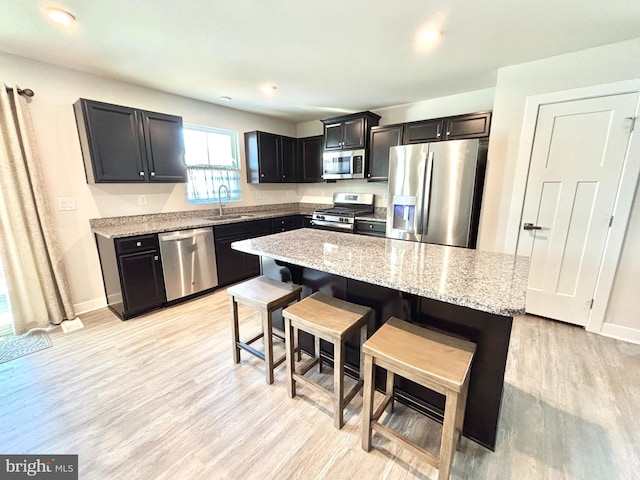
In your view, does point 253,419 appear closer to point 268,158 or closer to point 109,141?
point 109,141

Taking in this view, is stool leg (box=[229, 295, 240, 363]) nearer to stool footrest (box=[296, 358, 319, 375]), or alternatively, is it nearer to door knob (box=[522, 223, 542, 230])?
stool footrest (box=[296, 358, 319, 375])

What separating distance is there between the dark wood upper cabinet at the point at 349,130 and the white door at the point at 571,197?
2016 millimetres

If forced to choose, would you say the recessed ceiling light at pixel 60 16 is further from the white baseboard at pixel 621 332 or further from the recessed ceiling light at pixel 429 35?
the white baseboard at pixel 621 332

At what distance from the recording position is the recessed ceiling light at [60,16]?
5.54 ft

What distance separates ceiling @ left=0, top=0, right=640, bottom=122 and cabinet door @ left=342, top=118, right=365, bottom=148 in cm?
84

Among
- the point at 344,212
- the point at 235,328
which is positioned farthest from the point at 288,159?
the point at 235,328

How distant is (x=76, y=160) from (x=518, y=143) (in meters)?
4.52

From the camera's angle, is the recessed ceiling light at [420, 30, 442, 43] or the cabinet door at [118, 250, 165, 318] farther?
the cabinet door at [118, 250, 165, 318]

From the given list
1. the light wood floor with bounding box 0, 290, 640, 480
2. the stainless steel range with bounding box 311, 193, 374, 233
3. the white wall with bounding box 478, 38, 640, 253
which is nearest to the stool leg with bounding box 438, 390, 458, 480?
the light wood floor with bounding box 0, 290, 640, 480

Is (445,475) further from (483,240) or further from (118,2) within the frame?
(118,2)

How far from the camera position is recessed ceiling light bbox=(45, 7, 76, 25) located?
169 cm

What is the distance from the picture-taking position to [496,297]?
1.06m

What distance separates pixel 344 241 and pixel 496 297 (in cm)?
115

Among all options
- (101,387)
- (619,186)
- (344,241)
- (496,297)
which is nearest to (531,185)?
(619,186)
